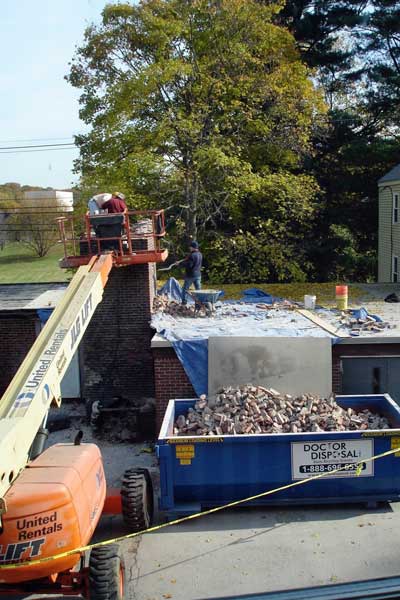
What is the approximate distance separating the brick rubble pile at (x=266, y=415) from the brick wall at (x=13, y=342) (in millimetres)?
5970

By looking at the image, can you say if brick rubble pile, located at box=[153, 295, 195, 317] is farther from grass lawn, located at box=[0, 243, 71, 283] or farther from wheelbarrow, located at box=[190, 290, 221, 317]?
grass lawn, located at box=[0, 243, 71, 283]

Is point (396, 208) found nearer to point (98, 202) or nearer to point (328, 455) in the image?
point (98, 202)

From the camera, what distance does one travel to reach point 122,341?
15.1m

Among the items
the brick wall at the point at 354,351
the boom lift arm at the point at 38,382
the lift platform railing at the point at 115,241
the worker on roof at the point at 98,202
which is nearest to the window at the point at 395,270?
the brick wall at the point at 354,351

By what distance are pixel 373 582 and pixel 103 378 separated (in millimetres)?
8641

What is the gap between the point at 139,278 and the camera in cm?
1498

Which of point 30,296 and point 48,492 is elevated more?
point 30,296

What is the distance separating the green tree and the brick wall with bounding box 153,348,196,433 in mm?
12383

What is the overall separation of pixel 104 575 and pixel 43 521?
1269 mm

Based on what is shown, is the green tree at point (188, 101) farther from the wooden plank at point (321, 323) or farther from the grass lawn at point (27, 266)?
the grass lawn at point (27, 266)

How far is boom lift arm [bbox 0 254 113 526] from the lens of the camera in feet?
20.8

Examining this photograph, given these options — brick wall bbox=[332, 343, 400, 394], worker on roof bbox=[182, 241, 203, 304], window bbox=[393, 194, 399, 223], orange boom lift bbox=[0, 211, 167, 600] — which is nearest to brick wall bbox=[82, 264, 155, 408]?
worker on roof bbox=[182, 241, 203, 304]

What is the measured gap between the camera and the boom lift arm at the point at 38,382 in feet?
20.8

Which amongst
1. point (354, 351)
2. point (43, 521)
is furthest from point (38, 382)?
point (354, 351)
